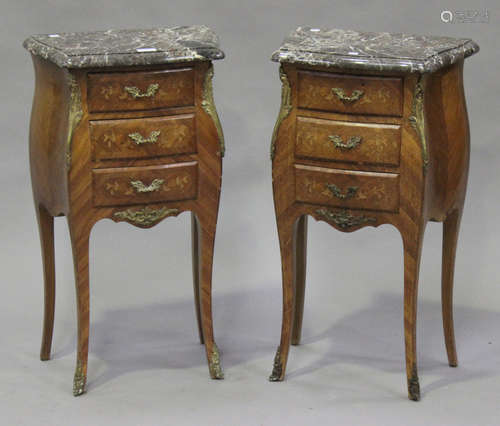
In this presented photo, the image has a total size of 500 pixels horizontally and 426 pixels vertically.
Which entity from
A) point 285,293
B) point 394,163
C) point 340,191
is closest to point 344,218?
point 340,191

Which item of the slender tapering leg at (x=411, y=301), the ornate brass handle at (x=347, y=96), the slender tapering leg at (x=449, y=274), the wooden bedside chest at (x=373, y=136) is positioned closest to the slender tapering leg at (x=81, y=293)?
the wooden bedside chest at (x=373, y=136)

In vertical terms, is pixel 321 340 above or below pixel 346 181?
below

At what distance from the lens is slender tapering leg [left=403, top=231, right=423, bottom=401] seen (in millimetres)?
3881

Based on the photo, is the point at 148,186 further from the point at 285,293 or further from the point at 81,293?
the point at 285,293

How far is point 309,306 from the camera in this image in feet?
15.5

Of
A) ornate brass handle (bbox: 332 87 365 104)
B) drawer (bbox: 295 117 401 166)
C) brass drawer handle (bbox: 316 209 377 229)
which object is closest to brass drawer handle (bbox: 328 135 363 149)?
drawer (bbox: 295 117 401 166)

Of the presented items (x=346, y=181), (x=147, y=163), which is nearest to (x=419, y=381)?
(x=346, y=181)

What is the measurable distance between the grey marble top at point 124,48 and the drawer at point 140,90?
0.21 feet

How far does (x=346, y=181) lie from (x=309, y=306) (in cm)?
99

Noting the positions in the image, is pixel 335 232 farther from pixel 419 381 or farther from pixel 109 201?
pixel 109 201

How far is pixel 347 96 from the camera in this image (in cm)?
379

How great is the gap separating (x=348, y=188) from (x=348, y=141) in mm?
148

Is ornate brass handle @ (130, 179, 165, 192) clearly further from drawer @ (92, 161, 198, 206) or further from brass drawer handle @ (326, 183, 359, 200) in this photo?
brass drawer handle @ (326, 183, 359, 200)

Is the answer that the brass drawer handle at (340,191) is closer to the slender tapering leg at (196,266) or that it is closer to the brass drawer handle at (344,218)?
the brass drawer handle at (344,218)
